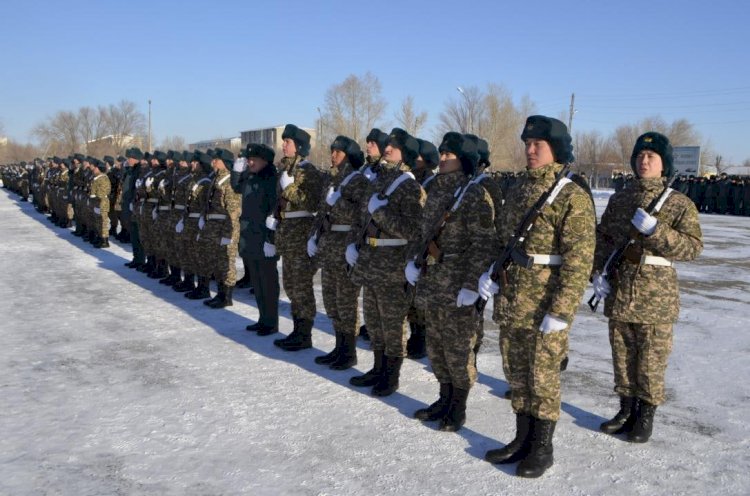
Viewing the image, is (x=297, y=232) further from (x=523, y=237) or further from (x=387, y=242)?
(x=523, y=237)

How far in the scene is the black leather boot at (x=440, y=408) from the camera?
4.19 meters

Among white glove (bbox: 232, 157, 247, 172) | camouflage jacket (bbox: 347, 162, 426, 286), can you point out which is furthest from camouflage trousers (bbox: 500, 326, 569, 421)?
white glove (bbox: 232, 157, 247, 172)

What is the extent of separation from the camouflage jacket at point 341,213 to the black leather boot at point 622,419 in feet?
7.82

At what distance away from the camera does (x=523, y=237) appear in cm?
341

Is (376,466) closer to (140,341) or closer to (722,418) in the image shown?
(722,418)

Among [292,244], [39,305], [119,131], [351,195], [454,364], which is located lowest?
[39,305]

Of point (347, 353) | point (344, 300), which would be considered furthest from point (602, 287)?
point (347, 353)

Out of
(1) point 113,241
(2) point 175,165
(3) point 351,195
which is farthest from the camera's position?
(1) point 113,241

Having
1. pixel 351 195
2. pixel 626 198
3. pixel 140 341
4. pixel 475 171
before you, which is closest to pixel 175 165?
pixel 140 341

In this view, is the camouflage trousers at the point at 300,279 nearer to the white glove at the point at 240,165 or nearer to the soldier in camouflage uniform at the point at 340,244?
the soldier in camouflage uniform at the point at 340,244

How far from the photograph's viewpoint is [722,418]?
429 centimetres

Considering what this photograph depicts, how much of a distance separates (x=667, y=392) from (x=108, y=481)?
400 centimetres

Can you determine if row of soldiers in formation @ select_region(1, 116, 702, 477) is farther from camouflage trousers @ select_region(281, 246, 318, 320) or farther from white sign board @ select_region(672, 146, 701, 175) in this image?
white sign board @ select_region(672, 146, 701, 175)


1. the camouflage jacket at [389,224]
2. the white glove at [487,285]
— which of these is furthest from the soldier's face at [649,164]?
the camouflage jacket at [389,224]
